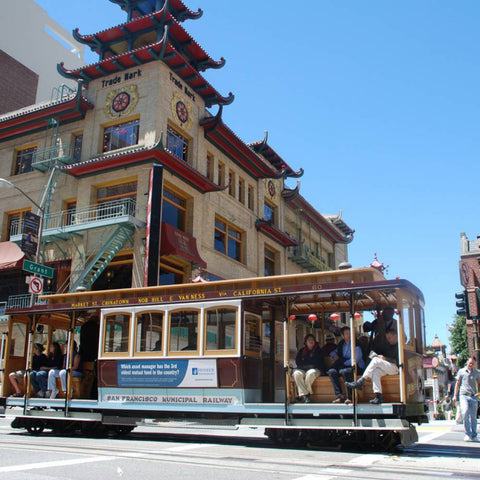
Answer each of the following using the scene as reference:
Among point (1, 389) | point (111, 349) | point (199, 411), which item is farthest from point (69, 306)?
point (199, 411)

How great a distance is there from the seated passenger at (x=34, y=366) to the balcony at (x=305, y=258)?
24.7 meters

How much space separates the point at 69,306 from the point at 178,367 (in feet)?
11.0

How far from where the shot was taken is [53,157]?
26.6 m

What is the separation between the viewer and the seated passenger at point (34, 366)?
13.3 m

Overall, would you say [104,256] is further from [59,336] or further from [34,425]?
[34,425]

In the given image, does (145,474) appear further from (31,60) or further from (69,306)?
(31,60)

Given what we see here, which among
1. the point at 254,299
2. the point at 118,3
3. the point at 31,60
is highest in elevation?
the point at 31,60

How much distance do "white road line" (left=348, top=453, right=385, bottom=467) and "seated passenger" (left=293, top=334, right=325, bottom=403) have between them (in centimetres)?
159

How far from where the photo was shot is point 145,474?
6.67m

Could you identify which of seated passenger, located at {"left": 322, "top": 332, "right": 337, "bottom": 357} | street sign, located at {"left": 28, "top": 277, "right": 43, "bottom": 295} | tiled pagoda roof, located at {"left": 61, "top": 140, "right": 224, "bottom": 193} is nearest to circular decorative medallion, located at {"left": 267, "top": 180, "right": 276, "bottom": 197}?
tiled pagoda roof, located at {"left": 61, "top": 140, "right": 224, "bottom": 193}

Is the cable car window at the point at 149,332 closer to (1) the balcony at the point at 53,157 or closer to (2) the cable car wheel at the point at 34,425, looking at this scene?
(2) the cable car wheel at the point at 34,425

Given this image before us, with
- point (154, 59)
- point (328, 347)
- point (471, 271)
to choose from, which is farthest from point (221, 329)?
point (471, 271)

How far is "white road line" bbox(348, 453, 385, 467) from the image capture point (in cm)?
799

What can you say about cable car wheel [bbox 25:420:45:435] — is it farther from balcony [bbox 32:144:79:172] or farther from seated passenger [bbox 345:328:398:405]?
balcony [bbox 32:144:79:172]
